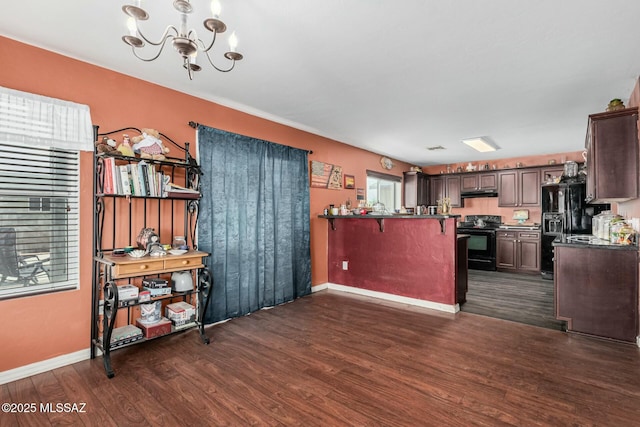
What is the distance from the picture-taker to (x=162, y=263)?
2680 millimetres

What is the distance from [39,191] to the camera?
2447 mm

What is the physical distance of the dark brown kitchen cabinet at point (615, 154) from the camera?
2.86 m

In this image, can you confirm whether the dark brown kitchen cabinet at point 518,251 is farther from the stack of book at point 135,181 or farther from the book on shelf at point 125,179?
the book on shelf at point 125,179

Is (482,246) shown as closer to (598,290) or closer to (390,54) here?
(598,290)

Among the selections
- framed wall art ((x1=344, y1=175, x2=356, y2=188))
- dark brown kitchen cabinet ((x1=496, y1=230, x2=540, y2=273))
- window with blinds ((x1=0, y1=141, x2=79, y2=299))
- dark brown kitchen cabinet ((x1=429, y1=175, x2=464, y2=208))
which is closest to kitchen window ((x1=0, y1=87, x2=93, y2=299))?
window with blinds ((x1=0, y1=141, x2=79, y2=299))

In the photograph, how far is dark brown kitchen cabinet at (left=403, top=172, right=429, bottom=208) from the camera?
7371 millimetres

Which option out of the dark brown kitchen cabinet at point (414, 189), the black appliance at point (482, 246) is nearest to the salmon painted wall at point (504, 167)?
the black appliance at point (482, 246)

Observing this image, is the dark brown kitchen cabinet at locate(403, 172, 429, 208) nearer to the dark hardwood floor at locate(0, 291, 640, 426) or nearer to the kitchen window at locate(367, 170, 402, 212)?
the kitchen window at locate(367, 170, 402, 212)

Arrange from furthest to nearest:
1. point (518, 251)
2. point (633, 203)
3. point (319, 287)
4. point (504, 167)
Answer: point (504, 167) → point (518, 251) → point (319, 287) → point (633, 203)

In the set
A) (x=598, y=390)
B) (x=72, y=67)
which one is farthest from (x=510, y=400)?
(x=72, y=67)

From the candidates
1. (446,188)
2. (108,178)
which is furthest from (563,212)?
(108,178)

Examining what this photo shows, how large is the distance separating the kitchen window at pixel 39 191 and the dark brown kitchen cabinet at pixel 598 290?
440 cm

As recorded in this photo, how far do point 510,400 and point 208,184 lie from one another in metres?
3.11

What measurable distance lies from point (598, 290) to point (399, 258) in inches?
79.8
